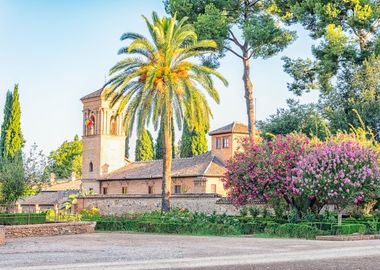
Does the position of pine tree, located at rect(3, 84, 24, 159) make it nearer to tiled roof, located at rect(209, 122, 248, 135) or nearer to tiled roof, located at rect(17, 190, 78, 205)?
tiled roof, located at rect(17, 190, 78, 205)

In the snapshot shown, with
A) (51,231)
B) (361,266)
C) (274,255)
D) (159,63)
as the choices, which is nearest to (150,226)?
(51,231)

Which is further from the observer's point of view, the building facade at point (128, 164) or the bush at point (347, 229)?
the building facade at point (128, 164)

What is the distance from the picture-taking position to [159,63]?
3412 cm

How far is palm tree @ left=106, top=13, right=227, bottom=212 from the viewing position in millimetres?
33000

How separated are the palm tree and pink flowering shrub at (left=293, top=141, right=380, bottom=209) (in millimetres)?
10139

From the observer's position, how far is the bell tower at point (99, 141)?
63875mm

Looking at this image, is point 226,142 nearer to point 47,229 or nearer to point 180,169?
point 180,169

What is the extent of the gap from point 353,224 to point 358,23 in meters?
18.1

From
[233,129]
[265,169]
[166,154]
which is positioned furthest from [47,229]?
[233,129]

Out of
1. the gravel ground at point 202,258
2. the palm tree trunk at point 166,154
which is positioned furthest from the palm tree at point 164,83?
the gravel ground at point 202,258

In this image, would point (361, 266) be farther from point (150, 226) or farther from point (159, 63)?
point (159, 63)

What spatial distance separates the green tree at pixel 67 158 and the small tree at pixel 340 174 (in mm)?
69558

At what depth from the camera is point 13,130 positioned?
2106 inches

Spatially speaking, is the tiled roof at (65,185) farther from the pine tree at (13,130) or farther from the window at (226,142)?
the window at (226,142)
